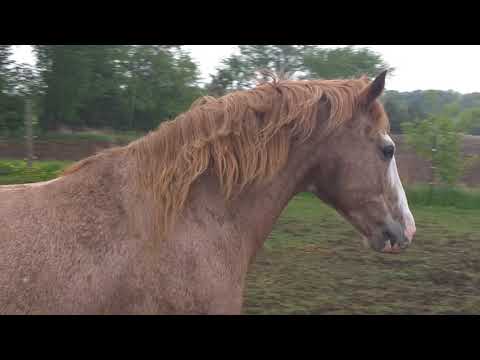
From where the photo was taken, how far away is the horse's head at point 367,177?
2467mm

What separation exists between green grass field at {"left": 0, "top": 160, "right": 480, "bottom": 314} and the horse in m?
2.24

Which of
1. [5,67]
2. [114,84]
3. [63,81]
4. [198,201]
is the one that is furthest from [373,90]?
[114,84]

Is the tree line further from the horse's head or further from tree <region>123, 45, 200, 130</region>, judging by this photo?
the horse's head

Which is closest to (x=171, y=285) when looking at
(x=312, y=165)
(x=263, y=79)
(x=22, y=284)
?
(x=22, y=284)

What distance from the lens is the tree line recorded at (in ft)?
60.4

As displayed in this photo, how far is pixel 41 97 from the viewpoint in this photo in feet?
65.8

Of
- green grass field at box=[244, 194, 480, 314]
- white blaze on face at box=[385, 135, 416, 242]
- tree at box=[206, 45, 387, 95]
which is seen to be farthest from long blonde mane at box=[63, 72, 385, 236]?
tree at box=[206, 45, 387, 95]

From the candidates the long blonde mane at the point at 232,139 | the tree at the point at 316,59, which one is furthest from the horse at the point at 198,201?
the tree at the point at 316,59

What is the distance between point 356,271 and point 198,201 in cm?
404

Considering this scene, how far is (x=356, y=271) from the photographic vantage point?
18.9 feet

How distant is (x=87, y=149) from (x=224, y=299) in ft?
51.9

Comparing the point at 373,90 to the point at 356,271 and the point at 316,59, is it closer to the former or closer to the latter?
the point at 356,271

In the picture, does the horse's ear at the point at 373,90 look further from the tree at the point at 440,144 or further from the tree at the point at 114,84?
the tree at the point at 114,84

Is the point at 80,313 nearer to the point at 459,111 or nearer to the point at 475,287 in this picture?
the point at 475,287
